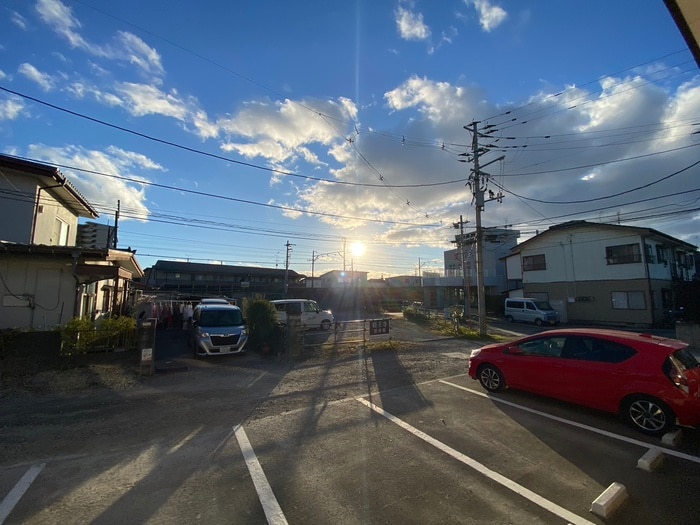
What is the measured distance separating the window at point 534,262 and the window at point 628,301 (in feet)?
19.5

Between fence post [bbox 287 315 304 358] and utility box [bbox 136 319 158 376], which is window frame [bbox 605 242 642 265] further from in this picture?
utility box [bbox 136 319 158 376]

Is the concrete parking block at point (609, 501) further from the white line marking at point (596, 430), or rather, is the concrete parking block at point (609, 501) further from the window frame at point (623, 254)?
the window frame at point (623, 254)

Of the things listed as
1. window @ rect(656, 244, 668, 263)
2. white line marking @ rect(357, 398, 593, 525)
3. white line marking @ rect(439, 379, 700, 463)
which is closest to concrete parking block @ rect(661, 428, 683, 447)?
white line marking @ rect(439, 379, 700, 463)

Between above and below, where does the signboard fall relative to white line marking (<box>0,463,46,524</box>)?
above

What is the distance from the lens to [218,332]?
1091 cm

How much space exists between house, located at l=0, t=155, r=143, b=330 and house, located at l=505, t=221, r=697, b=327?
104 ft

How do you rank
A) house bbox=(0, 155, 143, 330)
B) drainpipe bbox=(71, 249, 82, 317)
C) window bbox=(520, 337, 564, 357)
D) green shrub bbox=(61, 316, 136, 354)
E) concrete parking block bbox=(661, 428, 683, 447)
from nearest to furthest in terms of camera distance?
concrete parking block bbox=(661, 428, 683, 447), window bbox=(520, 337, 564, 357), green shrub bbox=(61, 316, 136, 354), house bbox=(0, 155, 143, 330), drainpipe bbox=(71, 249, 82, 317)

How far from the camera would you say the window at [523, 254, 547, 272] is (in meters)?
30.7

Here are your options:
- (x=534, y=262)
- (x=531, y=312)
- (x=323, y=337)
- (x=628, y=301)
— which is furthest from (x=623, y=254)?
(x=323, y=337)

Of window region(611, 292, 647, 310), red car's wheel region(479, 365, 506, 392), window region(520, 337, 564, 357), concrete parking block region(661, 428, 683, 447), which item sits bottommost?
concrete parking block region(661, 428, 683, 447)

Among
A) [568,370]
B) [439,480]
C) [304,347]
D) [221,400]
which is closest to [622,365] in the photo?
[568,370]

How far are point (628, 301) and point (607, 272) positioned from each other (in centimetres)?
259

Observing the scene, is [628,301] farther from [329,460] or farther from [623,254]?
[329,460]

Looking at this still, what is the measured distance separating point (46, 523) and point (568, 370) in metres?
7.10
